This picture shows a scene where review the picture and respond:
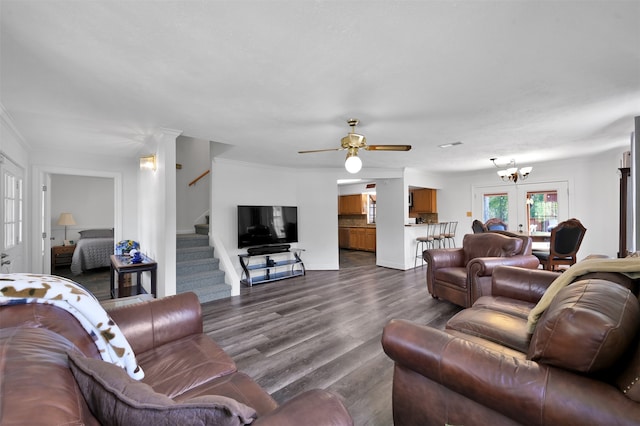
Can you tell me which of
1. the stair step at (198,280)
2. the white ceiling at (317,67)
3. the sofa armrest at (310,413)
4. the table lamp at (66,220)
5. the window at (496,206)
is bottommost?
the stair step at (198,280)

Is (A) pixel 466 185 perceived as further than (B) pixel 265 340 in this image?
Yes

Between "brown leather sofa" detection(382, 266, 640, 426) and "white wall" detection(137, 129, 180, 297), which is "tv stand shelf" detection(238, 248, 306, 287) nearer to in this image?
"white wall" detection(137, 129, 180, 297)

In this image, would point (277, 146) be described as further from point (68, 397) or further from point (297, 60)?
point (68, 397)

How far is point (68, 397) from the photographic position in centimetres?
57

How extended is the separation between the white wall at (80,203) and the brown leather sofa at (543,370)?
7873 mm

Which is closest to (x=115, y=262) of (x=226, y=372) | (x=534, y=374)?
(x=226, y=372)

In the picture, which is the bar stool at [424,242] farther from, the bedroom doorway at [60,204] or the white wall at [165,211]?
the bedroom doorway at [60,204]

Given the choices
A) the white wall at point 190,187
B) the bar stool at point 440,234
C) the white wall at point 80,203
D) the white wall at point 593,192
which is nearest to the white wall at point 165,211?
the white wall at point 190,187

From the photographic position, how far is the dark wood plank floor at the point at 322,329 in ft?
6.23

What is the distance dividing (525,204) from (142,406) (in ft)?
24.6

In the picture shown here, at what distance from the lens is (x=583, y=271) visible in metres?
1.52

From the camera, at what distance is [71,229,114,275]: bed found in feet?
17.6

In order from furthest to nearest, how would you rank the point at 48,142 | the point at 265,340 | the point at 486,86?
the point at 48,142
the point at 265,340
the point at 486,86

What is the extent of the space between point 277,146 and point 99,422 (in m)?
3.73
